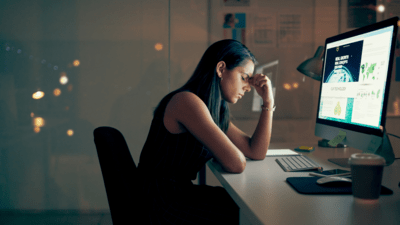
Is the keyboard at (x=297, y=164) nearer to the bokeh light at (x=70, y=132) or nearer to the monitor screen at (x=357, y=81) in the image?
the monitor screen at (x=357, y=81)

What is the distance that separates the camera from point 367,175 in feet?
2.32

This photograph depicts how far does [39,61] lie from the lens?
2.37 meters

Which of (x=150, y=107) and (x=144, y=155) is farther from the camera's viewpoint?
(x=150, y=107)

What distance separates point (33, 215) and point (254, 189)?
222cm

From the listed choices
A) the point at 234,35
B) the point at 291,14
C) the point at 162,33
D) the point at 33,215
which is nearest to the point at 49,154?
the point at 33,215

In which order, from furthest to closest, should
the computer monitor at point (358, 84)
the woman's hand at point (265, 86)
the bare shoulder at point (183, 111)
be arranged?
the woman's hand at point (265, 86) < the bare shoulder at point (183, 111) < the computer monitor at point (358, 84)

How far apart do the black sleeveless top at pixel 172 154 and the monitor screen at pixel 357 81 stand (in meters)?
0.58

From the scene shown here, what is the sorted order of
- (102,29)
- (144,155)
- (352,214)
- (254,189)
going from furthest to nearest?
(102,29) < (144,155) < (254,189) < (352,214)

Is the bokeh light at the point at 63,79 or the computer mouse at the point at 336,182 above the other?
the bokeh light at the point at 63,79

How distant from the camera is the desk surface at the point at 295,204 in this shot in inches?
24.8

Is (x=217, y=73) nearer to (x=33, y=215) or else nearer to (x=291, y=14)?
(x=291, y=14)

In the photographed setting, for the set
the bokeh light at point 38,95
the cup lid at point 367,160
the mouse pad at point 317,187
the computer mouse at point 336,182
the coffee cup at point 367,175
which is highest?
the cup lid at point 367,160

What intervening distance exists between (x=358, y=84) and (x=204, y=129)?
1.97ft

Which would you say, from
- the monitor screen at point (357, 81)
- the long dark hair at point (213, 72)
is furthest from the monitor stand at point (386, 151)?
the long dark hair at point (213, 72)
